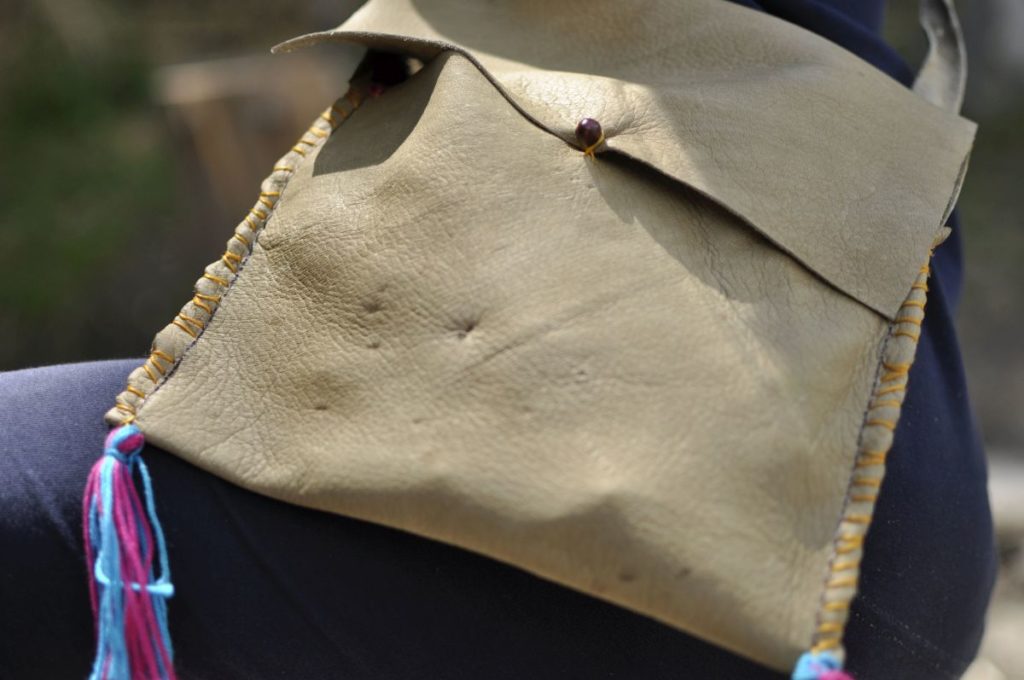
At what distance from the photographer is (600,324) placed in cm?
80

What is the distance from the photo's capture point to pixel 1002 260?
3.55 m

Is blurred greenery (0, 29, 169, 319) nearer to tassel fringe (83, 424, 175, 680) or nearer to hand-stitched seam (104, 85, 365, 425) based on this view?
hand-stitched seam (104, 85, 365, 425)

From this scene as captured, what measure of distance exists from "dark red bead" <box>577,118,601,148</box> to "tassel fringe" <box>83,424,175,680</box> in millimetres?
436

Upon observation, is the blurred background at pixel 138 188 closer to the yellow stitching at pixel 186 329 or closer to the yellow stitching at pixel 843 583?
the yellow stitching at pixel 843 583

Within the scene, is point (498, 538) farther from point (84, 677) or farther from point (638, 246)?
point (84, 677)

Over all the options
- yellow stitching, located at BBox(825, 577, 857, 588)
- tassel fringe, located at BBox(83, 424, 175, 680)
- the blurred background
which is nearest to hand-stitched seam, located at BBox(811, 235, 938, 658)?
yellow stitching, located at BBox(825, 577, 857, 588)

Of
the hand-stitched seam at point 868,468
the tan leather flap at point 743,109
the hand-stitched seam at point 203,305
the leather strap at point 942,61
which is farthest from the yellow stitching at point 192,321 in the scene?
the leather strap at point 942,61

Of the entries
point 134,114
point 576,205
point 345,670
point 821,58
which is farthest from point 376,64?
point 134,114

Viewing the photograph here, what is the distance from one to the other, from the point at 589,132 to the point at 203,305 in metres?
0.36

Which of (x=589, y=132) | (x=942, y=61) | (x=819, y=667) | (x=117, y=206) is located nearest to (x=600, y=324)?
(x=589, y=132)

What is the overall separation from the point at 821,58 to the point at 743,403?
1.33 feet

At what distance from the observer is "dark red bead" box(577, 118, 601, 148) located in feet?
2.88

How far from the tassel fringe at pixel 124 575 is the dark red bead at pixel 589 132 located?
0.44m

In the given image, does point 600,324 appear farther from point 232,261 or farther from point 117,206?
point 117,206
